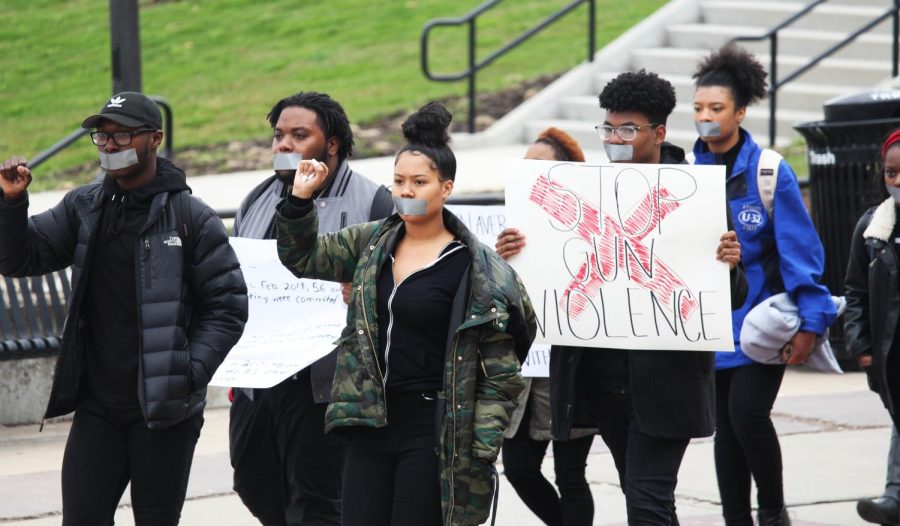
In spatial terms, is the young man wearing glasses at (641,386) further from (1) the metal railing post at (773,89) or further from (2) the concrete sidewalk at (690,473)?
(1) the metal railing post at (773,89)

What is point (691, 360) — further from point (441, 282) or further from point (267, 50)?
point (267, 50)

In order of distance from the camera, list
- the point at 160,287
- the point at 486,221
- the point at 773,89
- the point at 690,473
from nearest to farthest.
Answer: the point at 160,287, the point at 486,221, the point at 690,473, the point at 773,89

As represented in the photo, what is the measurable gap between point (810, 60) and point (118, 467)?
11.2m

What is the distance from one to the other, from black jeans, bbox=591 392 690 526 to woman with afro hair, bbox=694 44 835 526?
29.9 inches

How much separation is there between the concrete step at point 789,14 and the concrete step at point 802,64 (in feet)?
1.88

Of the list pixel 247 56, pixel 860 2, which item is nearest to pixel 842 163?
pixel 860 2

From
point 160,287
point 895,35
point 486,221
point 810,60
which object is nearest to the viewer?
point 160,287

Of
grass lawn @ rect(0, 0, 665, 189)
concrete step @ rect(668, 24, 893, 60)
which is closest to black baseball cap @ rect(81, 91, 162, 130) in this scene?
grass lawn @ rect(0, 0, 665, 189)

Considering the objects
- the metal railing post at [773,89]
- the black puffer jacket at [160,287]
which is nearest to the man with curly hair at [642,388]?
the black puffer jacket at [160,287]

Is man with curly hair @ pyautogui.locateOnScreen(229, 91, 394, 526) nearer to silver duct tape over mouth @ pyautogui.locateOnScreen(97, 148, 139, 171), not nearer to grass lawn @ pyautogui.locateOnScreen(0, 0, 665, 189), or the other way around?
silver duct tape over mouth @ pyautogui.locateOnScreen(97, 148, 139, 171)

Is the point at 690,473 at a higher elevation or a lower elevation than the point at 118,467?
lower

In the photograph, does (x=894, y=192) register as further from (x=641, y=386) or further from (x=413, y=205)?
(x=413, y=205)

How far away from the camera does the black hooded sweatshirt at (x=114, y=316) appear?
5156mm

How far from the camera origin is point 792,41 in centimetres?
1562
